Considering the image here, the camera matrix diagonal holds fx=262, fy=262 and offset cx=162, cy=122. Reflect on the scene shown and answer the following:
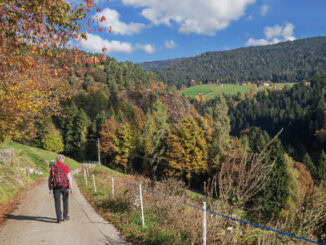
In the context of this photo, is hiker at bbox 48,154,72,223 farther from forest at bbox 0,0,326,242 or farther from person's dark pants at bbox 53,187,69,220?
forest at bbox 0,0,326,242

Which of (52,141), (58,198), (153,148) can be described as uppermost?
(58,198)

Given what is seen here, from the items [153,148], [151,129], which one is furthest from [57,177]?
[151,129]

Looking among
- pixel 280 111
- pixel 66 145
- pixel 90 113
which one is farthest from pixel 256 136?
pixel 280 111

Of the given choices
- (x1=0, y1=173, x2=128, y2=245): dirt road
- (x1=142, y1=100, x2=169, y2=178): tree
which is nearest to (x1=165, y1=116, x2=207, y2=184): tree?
(x1=142, y1=100, x2=169, y2=178): tree

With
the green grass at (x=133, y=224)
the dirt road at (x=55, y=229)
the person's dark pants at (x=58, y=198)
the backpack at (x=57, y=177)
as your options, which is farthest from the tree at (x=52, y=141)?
the backpack at (x=57, y=177)

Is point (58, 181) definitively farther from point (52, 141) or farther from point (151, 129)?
point (52, 141)

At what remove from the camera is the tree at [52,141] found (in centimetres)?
6213

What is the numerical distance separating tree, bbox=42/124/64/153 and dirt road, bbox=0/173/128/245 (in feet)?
187

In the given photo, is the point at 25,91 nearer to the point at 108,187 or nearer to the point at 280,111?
the point at 108,187

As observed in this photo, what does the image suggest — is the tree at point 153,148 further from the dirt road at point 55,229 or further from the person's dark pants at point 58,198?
the person's dark pants at point 58,198

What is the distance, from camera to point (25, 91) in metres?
10.7

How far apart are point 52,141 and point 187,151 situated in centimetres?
3582

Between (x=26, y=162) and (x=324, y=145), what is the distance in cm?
10611

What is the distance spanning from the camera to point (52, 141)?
6275 centimetres
